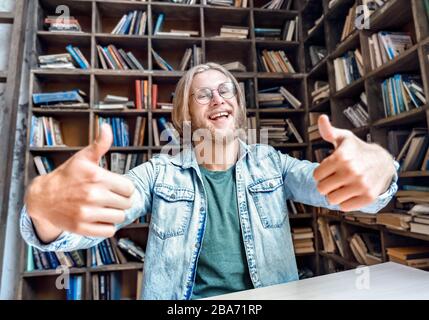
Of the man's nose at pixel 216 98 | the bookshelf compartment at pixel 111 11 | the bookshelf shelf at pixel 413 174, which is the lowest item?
the bookshelf shelf at pixel 413 174

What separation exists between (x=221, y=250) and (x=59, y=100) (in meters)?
1.82

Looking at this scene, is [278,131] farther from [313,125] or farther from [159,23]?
[159,23]

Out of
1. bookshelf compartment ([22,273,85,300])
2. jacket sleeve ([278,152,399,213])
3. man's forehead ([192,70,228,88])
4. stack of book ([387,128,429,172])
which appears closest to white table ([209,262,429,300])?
jacket sleeve ([278,152,399,213])

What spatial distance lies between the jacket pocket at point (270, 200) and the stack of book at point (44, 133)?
5.76ft

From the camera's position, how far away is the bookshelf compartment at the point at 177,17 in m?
2.24

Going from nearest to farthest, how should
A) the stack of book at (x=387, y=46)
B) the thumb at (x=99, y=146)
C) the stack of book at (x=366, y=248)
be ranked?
1. the thumb at (x=99, y=146)
2. the stack of book at (x=387, y=46)
3. the stack of book at (x=366, y=248)

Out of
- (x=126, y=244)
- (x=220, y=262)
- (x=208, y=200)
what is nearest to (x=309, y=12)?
(x=208, y=200)

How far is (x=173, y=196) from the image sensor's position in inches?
41.1

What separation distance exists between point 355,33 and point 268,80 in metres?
0.83

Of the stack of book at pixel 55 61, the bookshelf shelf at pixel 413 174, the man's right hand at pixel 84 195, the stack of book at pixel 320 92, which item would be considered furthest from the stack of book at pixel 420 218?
the stack of book at pixel 55 61

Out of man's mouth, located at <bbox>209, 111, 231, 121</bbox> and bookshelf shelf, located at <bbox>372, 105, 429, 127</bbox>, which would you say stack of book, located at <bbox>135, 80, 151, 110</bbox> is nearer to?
man's mouth, located at <bbox>209, 111, 231, 121</bbox>

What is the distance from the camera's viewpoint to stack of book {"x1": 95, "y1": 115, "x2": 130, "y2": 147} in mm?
2078

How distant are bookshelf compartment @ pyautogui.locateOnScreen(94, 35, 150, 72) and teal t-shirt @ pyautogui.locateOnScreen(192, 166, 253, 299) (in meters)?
1.58

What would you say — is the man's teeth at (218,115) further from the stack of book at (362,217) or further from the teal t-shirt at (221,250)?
the stack of book at (362,217)
